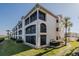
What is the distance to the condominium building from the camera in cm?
303

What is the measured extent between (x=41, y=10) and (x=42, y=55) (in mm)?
643

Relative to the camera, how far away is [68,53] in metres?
3.04

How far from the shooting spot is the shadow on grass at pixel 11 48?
9.96 feet

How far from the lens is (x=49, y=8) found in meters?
3.05

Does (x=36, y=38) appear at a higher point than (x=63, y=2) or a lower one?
lower

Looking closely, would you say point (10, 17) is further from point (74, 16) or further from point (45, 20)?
point (74, 16)

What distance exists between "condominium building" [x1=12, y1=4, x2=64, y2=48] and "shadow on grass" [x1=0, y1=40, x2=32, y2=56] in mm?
86

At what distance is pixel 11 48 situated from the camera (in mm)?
3061

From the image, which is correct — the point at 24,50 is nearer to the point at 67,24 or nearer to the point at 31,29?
the point at 31,29

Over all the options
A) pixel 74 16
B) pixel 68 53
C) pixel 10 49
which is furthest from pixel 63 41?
pixel 10 49

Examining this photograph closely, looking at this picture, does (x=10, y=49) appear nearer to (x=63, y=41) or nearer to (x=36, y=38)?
(x=36, y=38)

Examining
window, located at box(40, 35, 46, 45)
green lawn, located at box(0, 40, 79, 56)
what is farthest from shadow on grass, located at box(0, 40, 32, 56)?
window, located at box(40, 35, 46, 45)

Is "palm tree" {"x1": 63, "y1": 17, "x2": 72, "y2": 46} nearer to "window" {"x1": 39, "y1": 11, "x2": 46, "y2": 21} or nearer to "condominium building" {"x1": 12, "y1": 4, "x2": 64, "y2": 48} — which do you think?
"condominium building" {"x1": 12, "y1": 4, "x2": 64, "y2": 48}

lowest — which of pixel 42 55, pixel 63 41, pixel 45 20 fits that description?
pixel 42 55
